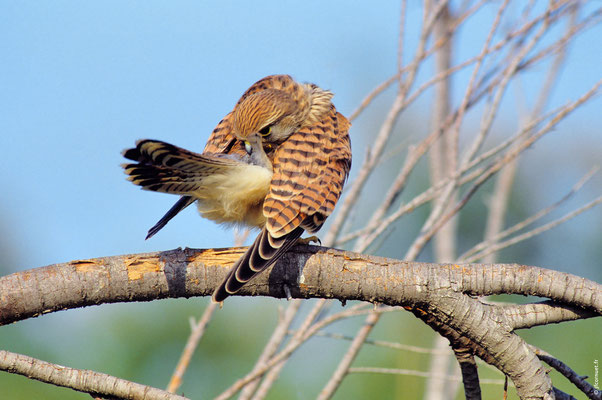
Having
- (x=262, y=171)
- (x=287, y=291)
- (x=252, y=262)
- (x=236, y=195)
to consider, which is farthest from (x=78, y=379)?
(x=262, y=171)

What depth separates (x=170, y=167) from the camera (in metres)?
2.06

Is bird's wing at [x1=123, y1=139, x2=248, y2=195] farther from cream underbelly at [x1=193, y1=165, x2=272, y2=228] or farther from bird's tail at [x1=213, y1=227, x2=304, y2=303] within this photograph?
bird's tail at [x1=213, y1=227, x2=304, y2=303]

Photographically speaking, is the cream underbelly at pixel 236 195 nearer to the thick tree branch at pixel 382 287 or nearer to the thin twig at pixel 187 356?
the thick tree branch at pixel 382 287

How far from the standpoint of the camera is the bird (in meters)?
2.00

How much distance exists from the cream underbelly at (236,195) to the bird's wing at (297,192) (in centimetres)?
7

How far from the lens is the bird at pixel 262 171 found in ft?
6.57

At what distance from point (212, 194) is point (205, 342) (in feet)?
18.1

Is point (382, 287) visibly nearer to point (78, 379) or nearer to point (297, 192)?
point (297, 192)

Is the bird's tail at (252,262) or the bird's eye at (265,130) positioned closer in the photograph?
the bird's tail at (252,262)

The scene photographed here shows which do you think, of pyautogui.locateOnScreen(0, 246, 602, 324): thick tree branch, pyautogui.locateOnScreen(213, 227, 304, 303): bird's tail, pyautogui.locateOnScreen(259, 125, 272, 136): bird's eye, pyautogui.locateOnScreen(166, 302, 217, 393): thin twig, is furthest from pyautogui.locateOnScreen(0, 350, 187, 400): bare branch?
pyautogui.locateOnScreen(259, 125, 272, 136): bird's eye

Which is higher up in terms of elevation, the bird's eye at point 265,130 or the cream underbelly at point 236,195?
the bird's eye at point 265,130

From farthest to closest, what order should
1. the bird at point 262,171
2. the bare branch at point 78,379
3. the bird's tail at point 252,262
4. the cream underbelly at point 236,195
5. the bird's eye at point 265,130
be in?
the bird's eye at point 265,130
the cream underbelly at point 236,195
the bird at point 262,171
the bird's tail at point 252,262
the bare branch at point 78,379

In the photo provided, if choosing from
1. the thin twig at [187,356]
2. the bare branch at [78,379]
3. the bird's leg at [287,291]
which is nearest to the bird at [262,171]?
the bird's leg at [287,291]

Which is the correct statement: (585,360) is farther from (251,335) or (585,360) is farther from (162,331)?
(162,331)
